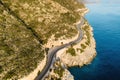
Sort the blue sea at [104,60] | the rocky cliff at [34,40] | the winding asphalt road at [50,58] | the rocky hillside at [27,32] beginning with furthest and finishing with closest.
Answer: the blue sea at [104,60] → the winding asphalt road at [50,58] → the rocky cliff at [34,40] → the rocky hillside at [27,32]

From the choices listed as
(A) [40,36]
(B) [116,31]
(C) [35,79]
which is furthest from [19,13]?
(B) [116,31]

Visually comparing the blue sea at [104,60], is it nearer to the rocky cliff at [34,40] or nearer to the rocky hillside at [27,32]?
the rocky cliff at [34,40]

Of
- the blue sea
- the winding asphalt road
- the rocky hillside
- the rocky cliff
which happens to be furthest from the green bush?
the rocky hillside

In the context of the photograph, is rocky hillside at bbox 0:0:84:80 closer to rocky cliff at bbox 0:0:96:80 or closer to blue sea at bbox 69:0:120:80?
rocky cliff at bbox 0:0:96:80

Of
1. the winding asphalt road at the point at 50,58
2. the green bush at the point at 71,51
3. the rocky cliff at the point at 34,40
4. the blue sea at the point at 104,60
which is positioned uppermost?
the rocky cliff at the point at 34,40

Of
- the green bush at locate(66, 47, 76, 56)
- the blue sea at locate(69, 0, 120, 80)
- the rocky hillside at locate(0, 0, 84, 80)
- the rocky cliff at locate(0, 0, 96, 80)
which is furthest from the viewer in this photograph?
the green bush at locate(66, 47, 76, 56)

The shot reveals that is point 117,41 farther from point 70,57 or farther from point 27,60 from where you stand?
point 27,60

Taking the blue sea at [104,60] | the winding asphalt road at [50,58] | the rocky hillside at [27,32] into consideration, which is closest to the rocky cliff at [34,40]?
the rocky hillside at [27,32]

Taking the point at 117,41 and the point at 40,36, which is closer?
the point at 40,36
